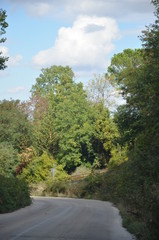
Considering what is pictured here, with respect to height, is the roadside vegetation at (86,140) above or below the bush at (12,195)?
above

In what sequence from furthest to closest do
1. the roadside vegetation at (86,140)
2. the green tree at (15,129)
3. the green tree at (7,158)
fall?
the green tree at (15,129)
the green tree at (7,158)
the roadside vegetation at (86,140)

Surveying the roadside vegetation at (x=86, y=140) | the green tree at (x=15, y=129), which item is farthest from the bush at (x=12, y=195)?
the green tree at (x=15, y=129)

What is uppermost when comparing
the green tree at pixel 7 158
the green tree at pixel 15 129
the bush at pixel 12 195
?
→ the green tree at pixel 15 129

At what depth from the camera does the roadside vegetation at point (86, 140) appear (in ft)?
88.9

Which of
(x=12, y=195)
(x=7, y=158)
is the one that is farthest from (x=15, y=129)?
(x=12, y=195)

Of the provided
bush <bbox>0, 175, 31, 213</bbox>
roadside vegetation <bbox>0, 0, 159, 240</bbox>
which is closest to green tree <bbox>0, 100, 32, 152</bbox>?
roadside vegetation <bbox>0, 0, 159, 240</bbox>

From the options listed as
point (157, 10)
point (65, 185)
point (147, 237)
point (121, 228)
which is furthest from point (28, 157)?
point (147, 237)

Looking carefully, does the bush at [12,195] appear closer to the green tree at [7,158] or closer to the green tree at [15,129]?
the green tree at [7,158]

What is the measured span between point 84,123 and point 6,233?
55.1m

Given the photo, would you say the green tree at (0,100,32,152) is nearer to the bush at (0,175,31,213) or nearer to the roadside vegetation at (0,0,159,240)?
the roadside vegetation at (0,0,159,240)

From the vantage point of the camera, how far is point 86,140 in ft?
229

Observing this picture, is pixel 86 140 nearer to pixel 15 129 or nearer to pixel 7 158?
pixel 15 129

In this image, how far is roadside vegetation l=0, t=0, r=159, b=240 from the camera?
2711 cm

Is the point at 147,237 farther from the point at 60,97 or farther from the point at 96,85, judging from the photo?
the point at 60,97
